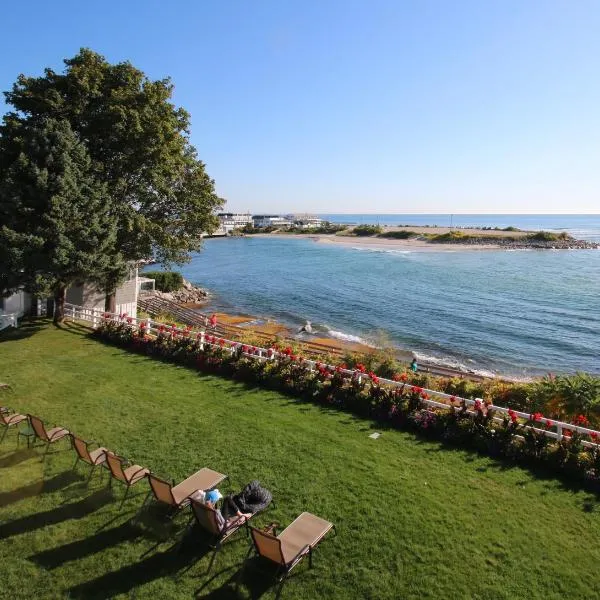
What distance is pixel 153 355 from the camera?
58.0ft

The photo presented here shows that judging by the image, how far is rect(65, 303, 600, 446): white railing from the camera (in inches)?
418

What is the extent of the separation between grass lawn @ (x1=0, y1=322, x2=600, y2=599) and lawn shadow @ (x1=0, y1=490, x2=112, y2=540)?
3 cm

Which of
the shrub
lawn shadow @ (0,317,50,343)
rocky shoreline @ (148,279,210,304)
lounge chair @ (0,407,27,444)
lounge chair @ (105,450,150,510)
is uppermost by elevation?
lounge chair @ (105,450,150,510)

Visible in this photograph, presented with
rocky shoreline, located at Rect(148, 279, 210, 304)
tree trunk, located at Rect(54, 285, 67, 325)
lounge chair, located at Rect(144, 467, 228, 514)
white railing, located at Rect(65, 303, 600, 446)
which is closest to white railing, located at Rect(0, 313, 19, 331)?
tree trunk, located at Rect(54, 285, 67, 325)

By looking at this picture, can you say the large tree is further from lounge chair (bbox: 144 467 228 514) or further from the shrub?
the shrub

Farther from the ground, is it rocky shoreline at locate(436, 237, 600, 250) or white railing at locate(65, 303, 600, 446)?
rocky shoreline at locate(436, 237, 600, 250)

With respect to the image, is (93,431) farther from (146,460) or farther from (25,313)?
(25,313)

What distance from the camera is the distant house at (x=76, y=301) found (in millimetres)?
22531

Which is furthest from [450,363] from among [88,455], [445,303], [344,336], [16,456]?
[16,456]

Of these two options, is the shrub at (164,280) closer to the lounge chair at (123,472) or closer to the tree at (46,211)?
the tree at (46,211)

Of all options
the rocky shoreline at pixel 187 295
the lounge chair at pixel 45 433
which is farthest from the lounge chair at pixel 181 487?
the rocky shoreline at pixel 187 295

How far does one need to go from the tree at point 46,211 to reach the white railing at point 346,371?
10.5 ft

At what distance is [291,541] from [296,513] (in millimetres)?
1262

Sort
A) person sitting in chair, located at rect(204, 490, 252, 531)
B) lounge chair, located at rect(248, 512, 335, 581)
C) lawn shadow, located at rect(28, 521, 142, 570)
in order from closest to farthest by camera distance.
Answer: lounge chair, located at rect(248, 512, 335, 581) → lawn shadow, located at rect(28, 521, 142, 570) → person sitting in chair, located at rect(204, 490, 252, 531)
